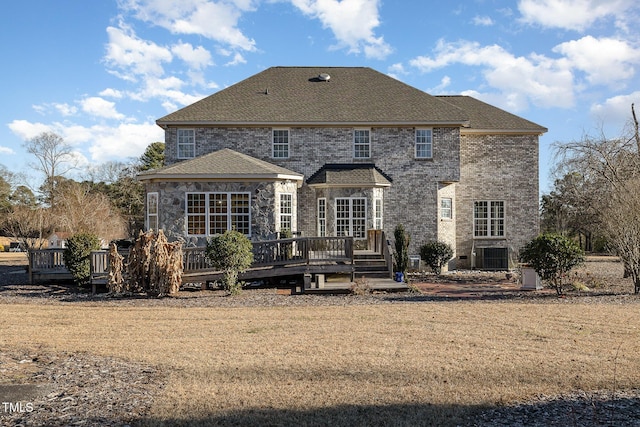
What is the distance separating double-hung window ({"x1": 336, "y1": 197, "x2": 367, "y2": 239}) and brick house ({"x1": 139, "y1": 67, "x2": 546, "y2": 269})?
0.04 meters

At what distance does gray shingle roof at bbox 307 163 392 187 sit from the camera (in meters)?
22.3

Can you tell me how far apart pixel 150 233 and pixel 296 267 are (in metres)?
4.76

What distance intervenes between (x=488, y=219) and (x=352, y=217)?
7.54m

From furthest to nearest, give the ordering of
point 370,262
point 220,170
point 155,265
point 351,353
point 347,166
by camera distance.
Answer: point 347,166 → point 220,170 → point 370,262 → point 155,265 → point 351,353

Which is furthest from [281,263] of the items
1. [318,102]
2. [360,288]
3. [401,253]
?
[318,102]

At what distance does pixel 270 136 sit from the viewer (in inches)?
947

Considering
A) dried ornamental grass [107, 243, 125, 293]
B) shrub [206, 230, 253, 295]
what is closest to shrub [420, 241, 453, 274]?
shrub [206, 230, 253, 295]

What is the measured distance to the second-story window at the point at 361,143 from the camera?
2412cm

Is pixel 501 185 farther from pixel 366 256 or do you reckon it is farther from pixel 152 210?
pixel 152 210

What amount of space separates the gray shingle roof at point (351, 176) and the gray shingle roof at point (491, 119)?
17.7 ft

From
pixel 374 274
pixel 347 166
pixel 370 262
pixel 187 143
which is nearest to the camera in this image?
pixel 374 274

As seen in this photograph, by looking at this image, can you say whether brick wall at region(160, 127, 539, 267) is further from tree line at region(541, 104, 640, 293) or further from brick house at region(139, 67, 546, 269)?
tree line at region(541, 104, 640, 293)

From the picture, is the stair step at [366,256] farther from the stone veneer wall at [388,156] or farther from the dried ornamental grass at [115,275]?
the dried ornamental grass at [115,275]

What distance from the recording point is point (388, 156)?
79.0 feet
